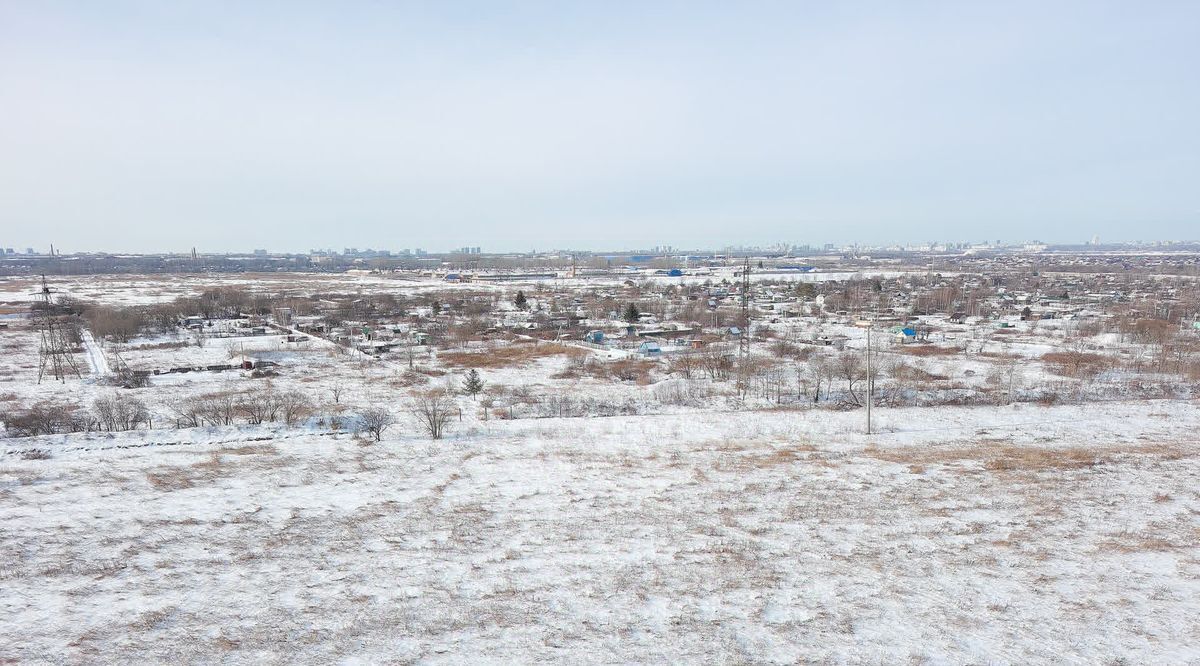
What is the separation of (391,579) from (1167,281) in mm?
87969

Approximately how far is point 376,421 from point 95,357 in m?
22.2

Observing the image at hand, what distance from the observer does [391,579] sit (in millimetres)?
8953

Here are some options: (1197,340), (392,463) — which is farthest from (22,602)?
(1197,340)

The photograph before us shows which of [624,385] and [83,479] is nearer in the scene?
[83,479]

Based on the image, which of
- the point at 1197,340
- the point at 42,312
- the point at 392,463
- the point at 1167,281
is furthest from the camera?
the point at 1167,281

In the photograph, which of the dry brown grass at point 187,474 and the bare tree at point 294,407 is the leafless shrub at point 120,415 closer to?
the bare tree at point 294,407

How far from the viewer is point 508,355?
3033 centimetres

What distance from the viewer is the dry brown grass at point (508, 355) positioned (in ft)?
92.9

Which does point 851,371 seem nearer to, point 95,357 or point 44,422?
point 44,422

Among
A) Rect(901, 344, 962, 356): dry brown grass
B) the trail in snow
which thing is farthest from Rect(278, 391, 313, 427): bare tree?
Rect(901, 344, 962, 356): dry brown grass

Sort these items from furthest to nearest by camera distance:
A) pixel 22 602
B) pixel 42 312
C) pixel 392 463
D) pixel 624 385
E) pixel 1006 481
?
pixel 42 312
pixel 624 385
pixel 392 463
pixel 1006 481
pixel 22 602

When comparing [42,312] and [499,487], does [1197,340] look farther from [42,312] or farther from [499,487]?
[42,312]

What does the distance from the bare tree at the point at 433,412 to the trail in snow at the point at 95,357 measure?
14150 millimetres

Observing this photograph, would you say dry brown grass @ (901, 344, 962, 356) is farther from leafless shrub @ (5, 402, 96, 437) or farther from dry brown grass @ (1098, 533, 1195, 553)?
leafless shrub @ (5, 402, 96, 437)
